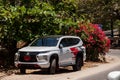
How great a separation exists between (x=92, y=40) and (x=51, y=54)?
27.8ft

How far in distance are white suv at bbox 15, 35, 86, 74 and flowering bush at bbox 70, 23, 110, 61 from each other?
4828 millimetres

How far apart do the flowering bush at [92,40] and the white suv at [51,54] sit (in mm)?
4828

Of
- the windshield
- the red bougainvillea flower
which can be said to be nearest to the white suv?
the windshield

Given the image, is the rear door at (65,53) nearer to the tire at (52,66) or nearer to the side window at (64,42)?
the side window at (64,42)

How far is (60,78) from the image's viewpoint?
1505cm

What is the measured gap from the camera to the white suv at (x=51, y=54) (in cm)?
1597

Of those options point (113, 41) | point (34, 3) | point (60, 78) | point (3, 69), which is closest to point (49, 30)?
point (34, 3)

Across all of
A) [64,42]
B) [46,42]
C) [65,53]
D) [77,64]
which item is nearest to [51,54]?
[46,42]

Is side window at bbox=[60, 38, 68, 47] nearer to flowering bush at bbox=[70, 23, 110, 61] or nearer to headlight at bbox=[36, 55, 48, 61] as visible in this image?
headlight at bbox=[36, 55, 48, 61]

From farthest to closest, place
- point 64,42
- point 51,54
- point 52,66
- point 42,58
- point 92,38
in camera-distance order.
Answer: point 92,38, point 64,42, point 52,66, point 51,54, point 42,58

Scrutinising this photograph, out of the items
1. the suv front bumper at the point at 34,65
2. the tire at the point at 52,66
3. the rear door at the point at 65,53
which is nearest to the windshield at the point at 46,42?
the rear door at the point at 65,53

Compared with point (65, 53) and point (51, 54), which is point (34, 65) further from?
point (65, 53)

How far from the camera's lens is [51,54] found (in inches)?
637

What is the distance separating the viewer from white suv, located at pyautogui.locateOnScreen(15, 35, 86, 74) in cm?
1597
